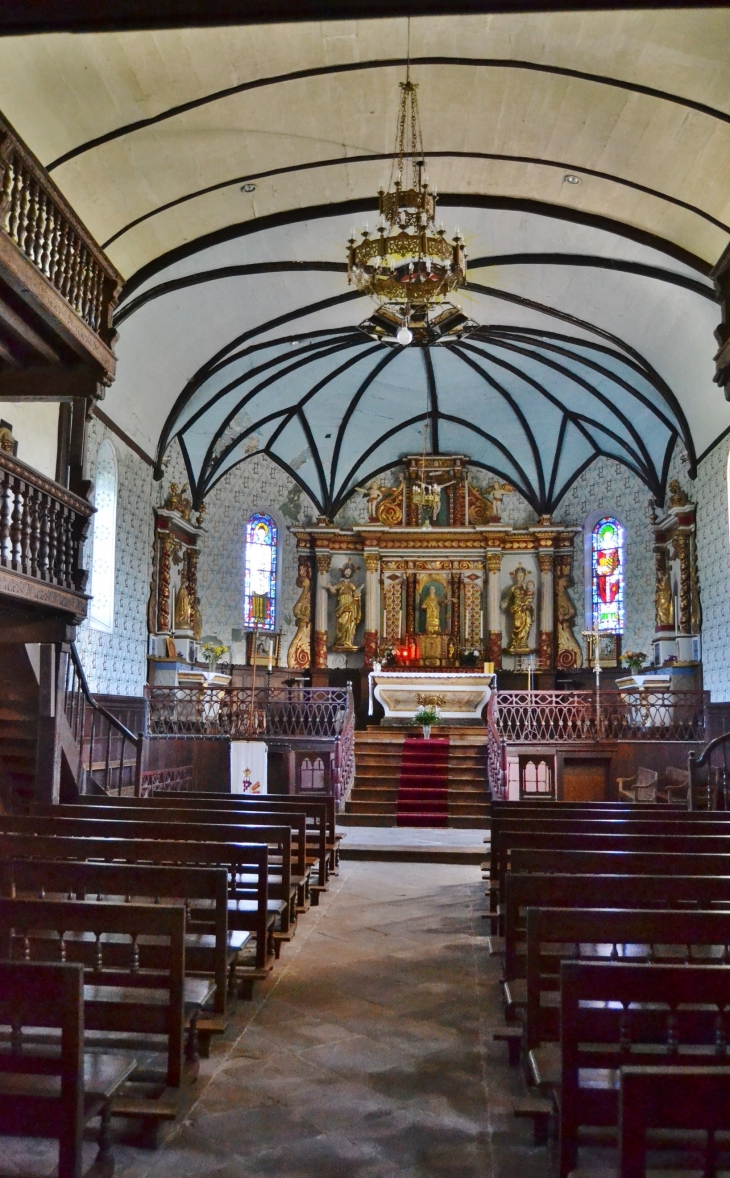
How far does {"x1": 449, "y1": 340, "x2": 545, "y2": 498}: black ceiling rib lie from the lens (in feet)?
72.3

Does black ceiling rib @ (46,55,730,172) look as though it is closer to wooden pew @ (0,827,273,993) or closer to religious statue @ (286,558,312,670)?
wooden pew @ (0,827,273,993)

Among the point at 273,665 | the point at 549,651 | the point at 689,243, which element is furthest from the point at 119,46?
the point at 549,651

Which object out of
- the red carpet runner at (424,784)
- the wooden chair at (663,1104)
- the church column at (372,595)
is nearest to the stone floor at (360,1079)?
the wooden chair at (663,1104)

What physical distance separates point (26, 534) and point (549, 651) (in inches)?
716

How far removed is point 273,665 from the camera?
24.3 metres

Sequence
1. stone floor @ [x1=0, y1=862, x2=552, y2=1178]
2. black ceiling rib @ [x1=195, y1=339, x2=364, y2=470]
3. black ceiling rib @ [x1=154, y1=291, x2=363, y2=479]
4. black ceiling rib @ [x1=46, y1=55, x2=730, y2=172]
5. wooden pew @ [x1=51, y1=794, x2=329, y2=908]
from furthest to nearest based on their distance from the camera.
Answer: black ceiling rib @ [x1=195, y1=339, x2=364, y2=470], black ceiling rib @ [x1=154, y1=291, x2=363, y2=479], black ceiling rib @ [x1=46, y1=55, x2=730, y2=172], wooden pew @ [x1=51, y1=794, x2=329, y2=908], stone floor @ [x1=0, y1=862, x2=552, y2=1178]

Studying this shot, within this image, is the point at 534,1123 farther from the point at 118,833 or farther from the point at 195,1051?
the point at 118,833

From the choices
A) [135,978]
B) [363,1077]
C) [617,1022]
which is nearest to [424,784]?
[363,1077]

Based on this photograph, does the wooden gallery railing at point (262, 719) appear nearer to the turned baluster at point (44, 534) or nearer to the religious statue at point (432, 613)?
the religious statue at point (432, 613)

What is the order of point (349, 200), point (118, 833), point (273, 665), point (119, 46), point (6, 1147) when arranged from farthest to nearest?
1. point (273, 665)
2. point (349, 200)
3. point (119, 46)
4. point (118, 833)
5. point (6, 1147)

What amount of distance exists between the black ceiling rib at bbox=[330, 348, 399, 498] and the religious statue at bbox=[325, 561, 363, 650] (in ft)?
8.33

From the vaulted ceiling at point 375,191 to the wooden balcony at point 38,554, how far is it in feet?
15.5

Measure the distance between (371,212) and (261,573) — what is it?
12004 mm

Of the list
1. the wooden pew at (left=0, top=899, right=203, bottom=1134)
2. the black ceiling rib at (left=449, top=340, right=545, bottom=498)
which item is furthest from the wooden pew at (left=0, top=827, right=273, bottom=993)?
the black ceiling rib at (left=449, top=340, right=545, bottom=498)
